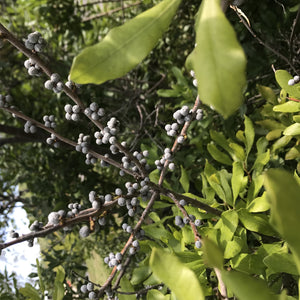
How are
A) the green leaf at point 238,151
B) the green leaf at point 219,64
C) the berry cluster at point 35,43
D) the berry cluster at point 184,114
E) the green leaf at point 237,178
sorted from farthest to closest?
1. the green leaf at point 238,151
2. the green leaf at point 237,178
3. the berry cluster at point 184,114
4. the berry cluster at point 35,43
5. the green leaf at point 219,64

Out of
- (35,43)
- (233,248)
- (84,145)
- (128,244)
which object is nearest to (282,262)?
(233,248)

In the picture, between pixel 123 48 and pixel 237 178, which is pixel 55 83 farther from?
pixel 237 178

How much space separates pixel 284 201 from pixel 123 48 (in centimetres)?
17

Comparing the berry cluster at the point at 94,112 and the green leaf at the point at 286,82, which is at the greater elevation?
the berry cluster at the point at 94,112

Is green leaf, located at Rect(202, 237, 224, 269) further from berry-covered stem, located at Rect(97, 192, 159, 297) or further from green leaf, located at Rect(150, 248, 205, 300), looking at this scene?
berry-covered stem, located at Rect(97, 192, 159, 297)

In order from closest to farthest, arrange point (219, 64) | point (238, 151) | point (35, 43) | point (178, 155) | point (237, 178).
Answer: point (219, 64) < point (35, 43) < point (237, 178) < point (238, 151) < point (178, 155)

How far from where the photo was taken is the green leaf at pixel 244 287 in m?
0.29


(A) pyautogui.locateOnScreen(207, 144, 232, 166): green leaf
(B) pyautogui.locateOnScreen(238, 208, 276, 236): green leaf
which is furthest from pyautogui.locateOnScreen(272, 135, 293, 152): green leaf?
(B) pyautogui.locateOnScreen(238, 208, 276, 236): green leaf

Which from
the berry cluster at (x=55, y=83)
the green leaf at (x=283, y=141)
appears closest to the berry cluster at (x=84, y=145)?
the berry cluster at (x=55, y=83)

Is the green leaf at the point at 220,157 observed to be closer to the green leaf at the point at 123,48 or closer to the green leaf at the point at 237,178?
the green leaf at the point at 237,178

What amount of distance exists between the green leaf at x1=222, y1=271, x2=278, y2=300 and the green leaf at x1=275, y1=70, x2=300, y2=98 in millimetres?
449

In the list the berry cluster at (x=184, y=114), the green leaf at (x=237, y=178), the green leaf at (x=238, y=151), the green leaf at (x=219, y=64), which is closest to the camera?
the green leaf at (x=219, y=64)

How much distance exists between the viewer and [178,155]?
3.64 ft

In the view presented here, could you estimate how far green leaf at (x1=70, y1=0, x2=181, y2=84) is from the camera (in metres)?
0.28
